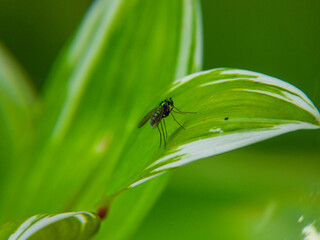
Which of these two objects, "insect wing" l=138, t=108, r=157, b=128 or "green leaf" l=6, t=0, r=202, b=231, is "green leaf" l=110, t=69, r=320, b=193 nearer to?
"insect wing" l=138, t=108, r=157, b=128

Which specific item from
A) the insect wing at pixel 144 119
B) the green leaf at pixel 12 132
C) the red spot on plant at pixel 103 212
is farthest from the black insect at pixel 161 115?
the green leaf at pixel 12 132

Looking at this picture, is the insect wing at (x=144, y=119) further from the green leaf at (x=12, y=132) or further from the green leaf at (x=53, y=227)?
the green leaf at (x=12, y=132)

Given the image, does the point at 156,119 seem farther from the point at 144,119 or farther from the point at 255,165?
the point at 255,165

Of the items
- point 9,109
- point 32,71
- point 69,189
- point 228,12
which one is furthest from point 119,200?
point 32,71

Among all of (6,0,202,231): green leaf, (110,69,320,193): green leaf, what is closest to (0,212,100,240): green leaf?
(110,69,320,193): green leaf

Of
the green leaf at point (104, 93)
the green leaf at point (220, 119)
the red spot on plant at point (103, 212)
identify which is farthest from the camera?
the green leaf at point (104, 93)

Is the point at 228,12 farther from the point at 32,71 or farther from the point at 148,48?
the point at 32,71
